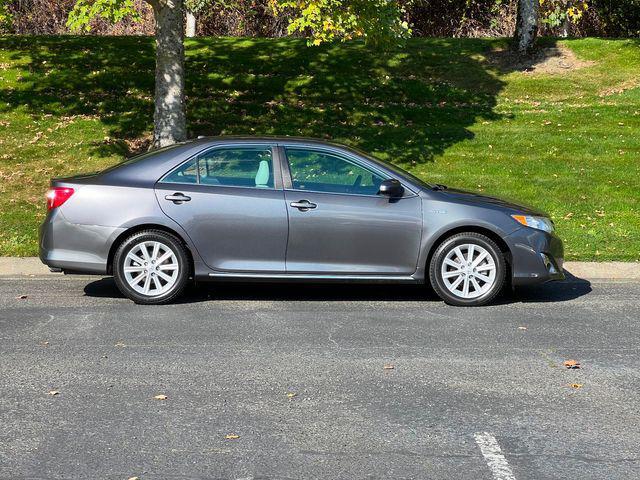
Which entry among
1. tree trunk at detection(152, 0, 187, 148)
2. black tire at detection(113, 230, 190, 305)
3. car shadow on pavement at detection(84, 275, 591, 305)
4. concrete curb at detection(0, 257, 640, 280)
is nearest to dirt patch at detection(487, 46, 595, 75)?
tree trunk at detection(152, 0, 187, 148)

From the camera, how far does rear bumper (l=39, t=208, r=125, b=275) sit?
896cm

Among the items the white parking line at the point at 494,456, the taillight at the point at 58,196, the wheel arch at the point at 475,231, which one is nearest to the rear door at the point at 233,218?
the taillight at the point at 58,196

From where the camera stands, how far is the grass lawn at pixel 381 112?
47.7 ft

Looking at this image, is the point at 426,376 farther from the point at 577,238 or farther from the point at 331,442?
the point at 577,238

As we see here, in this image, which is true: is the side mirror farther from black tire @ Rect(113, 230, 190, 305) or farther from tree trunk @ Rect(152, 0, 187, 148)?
tree trunk @ Rect(152, 0, 187, 148)

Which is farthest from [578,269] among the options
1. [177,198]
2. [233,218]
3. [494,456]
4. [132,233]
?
[494,456]

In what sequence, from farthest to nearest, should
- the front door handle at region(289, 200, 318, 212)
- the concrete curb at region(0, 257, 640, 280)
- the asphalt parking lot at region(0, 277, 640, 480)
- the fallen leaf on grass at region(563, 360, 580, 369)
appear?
the concrete curb at region(0, 257, 640, 280), the front door handle at region(289, 200, 318, 212), the fallen leaf on grass at region(563, 360, 580, 369), the asphalt parking lot at region(0, 277, 640, 480)

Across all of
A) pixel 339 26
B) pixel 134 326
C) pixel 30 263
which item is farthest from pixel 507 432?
pixel 339 26

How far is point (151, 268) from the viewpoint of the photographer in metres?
9.02

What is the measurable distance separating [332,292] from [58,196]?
283cm

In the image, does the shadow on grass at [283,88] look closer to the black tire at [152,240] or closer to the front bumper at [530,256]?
the front bumper at [530,256]

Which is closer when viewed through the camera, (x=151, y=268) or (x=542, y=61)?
(x=151, y=268)

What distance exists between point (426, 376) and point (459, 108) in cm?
Result: 1423

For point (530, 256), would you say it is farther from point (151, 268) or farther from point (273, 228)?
point (151, 268)
